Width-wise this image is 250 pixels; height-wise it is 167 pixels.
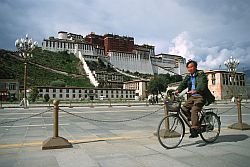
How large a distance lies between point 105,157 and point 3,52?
106722mm

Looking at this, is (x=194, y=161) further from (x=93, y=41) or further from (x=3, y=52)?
(x=93, y=41)

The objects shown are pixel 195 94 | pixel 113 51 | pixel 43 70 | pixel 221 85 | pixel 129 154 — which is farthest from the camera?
pixel 113 51

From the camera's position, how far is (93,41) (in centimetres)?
12600

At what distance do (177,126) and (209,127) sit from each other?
879 mm

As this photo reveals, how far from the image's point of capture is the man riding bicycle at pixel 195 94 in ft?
17.9

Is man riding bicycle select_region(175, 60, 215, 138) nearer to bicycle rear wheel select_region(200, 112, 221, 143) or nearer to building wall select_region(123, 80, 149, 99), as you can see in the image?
bicycle rear wheel select_region(200, 112, 221, 143)

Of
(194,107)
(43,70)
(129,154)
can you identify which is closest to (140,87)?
(43,70)

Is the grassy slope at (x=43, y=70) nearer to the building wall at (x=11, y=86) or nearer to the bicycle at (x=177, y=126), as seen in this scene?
the building wall at (x=11, y=86)

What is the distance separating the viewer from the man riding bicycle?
5.45 meters

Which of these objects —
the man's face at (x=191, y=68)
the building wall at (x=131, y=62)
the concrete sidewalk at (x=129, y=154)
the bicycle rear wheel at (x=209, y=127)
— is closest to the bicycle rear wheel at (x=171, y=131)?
the concrete sidewalk at (x=129, y=154)

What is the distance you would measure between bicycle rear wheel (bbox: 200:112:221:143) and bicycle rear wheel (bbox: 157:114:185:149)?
1.97 ft

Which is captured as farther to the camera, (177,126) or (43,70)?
(43,70)

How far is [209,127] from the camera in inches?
232

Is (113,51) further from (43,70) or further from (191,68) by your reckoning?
(191,68)
